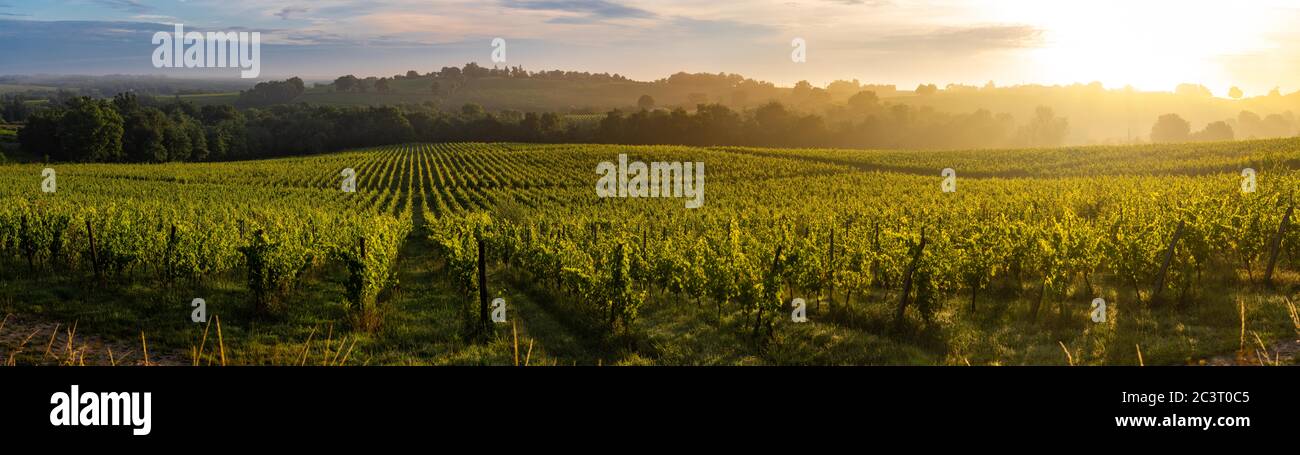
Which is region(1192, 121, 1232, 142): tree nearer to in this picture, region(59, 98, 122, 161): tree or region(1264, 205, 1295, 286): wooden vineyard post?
region(1264, 205, 1295, 286): wooden vineyard post

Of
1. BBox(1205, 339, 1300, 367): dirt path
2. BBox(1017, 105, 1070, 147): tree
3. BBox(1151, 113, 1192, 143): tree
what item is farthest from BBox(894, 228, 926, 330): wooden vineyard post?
BBox(1151, 113, 1192, 143): tree

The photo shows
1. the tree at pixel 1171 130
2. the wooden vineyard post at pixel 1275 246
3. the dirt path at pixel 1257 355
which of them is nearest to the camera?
the dirt path at pixel 1257 355

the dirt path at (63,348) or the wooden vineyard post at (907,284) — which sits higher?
the wooden vineyard post at (907,284)

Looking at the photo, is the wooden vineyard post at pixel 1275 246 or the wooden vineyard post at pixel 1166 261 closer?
the wooden vineyard post at pixel 1166 261

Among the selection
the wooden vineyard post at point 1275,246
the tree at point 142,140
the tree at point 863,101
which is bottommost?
the wooden vineyard post at point 1275,246

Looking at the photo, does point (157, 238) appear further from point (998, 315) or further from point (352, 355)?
point (998, 315)

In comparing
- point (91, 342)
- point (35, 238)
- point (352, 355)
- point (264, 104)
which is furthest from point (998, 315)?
point (264, 104)

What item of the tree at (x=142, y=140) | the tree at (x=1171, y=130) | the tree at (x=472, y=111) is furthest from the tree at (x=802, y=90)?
the tree at (x=142, y=140)

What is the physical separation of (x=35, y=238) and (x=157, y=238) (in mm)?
3857

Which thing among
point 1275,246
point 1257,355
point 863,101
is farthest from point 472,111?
point 1257,355

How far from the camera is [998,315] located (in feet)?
50.3

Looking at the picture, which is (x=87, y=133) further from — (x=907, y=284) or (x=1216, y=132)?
(x=1216, y=132)

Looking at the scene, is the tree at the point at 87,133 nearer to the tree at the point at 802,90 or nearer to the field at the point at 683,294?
the field at the point at 683,294

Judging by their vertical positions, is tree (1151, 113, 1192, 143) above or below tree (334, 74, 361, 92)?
below
